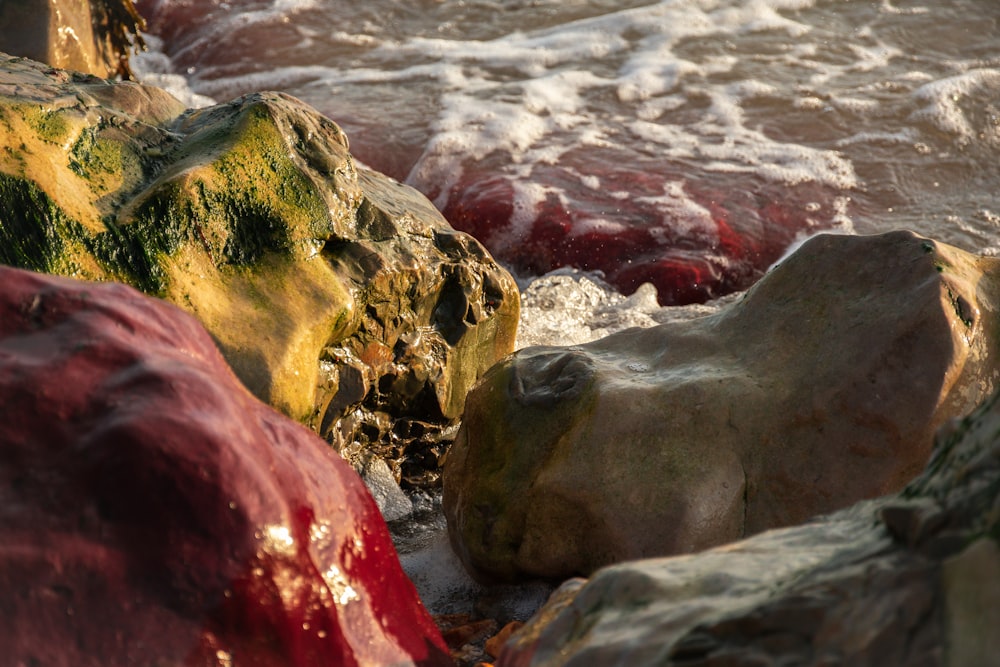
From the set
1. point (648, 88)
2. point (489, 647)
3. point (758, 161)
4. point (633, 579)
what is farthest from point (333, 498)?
point (648, 88)

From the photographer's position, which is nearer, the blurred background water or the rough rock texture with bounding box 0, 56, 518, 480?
the rough rock texture with bounding box 0, 56, 518, 480

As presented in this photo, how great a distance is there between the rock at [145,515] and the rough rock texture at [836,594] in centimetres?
44

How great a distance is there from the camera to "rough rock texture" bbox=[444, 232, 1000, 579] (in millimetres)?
2832

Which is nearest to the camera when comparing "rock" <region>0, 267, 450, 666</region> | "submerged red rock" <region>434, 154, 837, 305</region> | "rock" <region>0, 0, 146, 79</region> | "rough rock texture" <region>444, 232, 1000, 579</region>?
"rock" <region>0, 267, 450, 666</region>

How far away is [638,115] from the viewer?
757cm

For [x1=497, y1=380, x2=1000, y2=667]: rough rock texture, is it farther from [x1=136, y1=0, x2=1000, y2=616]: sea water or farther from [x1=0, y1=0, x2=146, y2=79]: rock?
[x1=0, y1=0, x2=146, y2=79]: rock

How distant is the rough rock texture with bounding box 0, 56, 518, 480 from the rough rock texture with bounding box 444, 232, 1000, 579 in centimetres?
59

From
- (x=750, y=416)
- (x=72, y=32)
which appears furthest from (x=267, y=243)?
(x=72, y=32)

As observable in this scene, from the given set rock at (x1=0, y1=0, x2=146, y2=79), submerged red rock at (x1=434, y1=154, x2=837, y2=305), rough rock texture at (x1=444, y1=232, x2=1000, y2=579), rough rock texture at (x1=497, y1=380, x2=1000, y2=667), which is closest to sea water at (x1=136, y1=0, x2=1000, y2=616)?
submerged red rock at (x1=434, y1=154, x2=837, y2=305)

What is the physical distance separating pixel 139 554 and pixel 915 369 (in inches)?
76.7

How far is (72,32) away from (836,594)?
5282 mm

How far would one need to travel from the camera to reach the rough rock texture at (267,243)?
302 centimetres

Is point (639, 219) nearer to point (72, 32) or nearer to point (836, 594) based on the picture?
point (72, 32)

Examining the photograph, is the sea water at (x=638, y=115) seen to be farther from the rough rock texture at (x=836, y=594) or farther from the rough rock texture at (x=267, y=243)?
the rough rock texture at (x=836, y=594)
